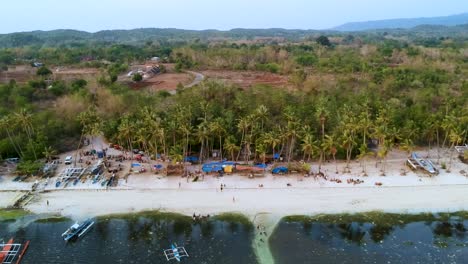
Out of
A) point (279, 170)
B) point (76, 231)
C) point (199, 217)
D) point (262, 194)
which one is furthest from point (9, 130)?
point (279, 170)

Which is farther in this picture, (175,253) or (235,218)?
(235,218)

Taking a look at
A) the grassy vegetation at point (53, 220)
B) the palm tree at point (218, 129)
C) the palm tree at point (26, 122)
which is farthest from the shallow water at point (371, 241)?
the palm tree at point (26, 122)

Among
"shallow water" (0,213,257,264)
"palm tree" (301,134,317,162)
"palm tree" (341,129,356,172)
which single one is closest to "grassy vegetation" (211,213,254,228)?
"shallow water" (0,213,257,264)

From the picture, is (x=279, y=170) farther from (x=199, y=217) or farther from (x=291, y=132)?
(x=199, y=217)

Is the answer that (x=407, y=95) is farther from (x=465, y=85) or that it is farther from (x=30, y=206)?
(x=30, y=206)

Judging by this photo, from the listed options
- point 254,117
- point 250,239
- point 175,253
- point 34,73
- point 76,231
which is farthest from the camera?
point 34,73

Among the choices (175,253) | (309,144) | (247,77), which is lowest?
(175,253)
